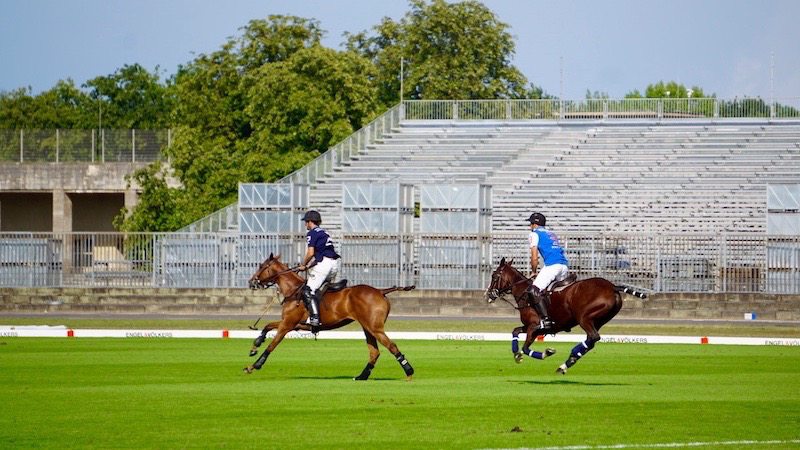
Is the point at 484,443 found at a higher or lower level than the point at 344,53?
lower

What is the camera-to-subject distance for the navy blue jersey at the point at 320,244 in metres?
23.5

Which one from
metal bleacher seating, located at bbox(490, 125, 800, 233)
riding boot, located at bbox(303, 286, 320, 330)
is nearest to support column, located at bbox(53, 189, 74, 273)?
metal bleacher seating, located at bbox(490, 125, 800, 233)

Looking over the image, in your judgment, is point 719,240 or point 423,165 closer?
point 719,240

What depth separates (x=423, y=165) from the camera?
64.6m

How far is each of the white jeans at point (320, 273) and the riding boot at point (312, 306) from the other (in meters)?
0.08

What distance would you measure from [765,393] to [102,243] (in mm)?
31710

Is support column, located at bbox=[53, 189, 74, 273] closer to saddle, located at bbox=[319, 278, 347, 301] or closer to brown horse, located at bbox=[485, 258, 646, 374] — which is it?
brown horse, located at bbox=[485, 258, 646, 374]

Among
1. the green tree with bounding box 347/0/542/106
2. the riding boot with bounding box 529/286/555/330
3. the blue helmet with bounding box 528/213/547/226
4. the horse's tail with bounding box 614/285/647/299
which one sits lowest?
the riding boot with bounding box 529/286/555/330

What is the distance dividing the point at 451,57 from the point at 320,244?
228 ft

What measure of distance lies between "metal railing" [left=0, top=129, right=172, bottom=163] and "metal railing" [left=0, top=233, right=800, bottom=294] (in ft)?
101

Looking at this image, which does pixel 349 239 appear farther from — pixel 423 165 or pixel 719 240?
pixel 423 165

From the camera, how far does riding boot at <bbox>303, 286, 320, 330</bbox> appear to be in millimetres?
23094

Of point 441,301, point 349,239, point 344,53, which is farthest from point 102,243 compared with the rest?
point 344,53

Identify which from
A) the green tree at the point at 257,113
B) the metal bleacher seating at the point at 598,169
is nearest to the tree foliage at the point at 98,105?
the green tree at the point at 257,113
